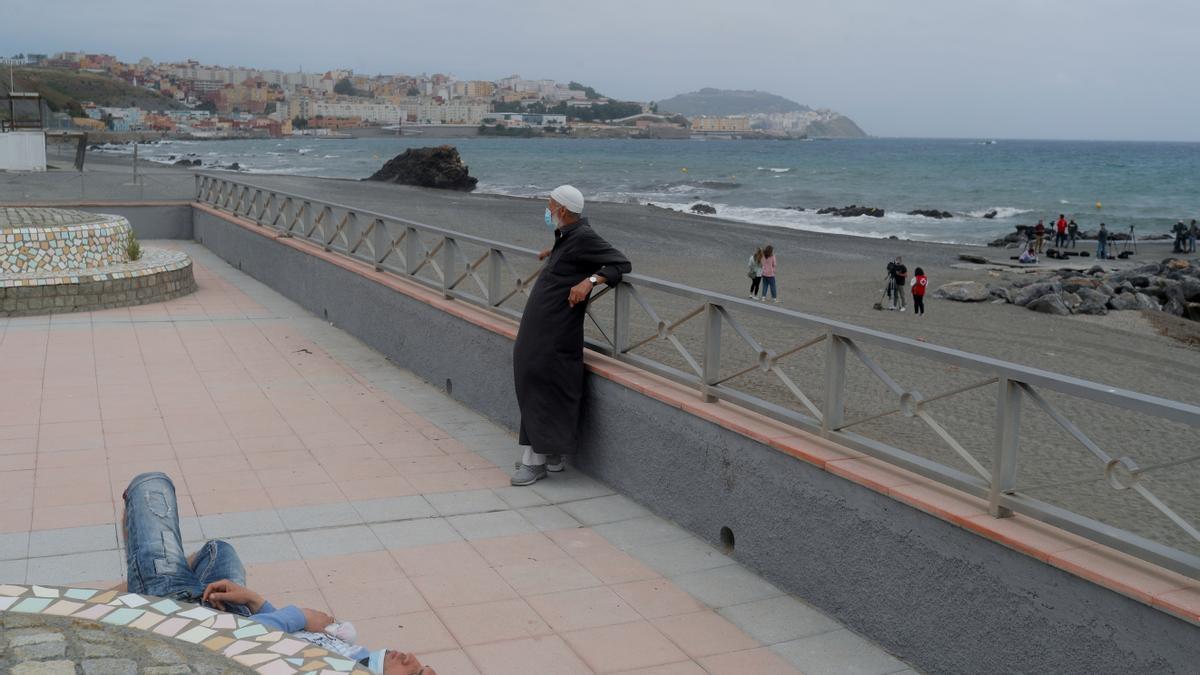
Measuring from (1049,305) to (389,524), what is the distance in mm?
15824

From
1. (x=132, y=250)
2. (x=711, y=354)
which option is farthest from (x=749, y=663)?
(x=132, y=250)

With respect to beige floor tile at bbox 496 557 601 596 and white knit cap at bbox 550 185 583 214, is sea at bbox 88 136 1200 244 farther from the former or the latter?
beige floor tile at bbox 496 557 601 596

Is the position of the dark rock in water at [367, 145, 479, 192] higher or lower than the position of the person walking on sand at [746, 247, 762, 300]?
higher

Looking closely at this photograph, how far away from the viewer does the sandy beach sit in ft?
13.2

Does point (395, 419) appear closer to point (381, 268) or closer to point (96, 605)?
point (381, 268)

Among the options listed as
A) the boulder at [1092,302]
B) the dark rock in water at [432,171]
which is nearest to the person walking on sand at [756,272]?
the boulder at [1092,302]

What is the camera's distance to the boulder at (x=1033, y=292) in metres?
19.7

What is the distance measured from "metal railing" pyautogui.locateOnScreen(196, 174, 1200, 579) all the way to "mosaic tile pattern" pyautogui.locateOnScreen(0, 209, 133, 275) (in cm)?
690

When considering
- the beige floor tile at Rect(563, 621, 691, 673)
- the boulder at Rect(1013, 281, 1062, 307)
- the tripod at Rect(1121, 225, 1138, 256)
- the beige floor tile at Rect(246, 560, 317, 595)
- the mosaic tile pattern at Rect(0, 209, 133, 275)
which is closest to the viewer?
the beige floor tile at Rect(563, 621, 691, 673)

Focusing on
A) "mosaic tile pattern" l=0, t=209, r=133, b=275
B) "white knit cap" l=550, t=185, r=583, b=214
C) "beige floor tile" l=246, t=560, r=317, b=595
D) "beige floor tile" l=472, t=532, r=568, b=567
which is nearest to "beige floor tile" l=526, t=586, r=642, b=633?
"beige floor tile" l=472, t=532, r=568, b=567

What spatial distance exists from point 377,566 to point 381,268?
6.19 m

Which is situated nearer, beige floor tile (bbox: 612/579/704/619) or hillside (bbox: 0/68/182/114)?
beige floor tile (bbox: 612/579/704/619)

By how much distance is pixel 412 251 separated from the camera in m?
10.6

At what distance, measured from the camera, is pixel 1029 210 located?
5912 centimetres
